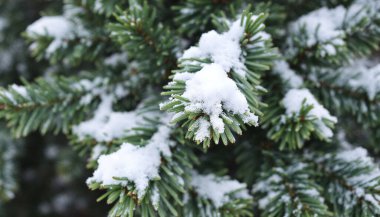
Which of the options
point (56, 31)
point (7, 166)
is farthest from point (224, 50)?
point (7, 166)

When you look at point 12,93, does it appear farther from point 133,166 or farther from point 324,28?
point 324,28

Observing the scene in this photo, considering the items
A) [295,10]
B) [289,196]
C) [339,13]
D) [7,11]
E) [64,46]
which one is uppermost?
[7,11]

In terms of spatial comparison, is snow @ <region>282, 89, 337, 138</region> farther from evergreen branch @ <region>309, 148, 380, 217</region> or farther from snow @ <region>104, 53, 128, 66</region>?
snow @ <region>104, 53, 128, 66</region>

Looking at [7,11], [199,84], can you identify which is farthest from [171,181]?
[7,11]

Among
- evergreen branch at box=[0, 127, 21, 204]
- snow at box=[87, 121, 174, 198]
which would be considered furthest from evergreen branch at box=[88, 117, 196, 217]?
evergreen branch at box=[0, 127, 21, 204]

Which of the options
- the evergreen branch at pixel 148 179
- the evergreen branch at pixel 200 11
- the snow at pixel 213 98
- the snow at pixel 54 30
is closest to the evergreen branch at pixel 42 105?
the snow at pixel 54 30

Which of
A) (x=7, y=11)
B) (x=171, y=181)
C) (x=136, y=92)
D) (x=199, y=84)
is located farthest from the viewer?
(x=7, y=11)

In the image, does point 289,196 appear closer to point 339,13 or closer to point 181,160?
point 181,160

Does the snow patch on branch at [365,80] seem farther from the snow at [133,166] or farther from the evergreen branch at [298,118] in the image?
the snow at [133,166]
